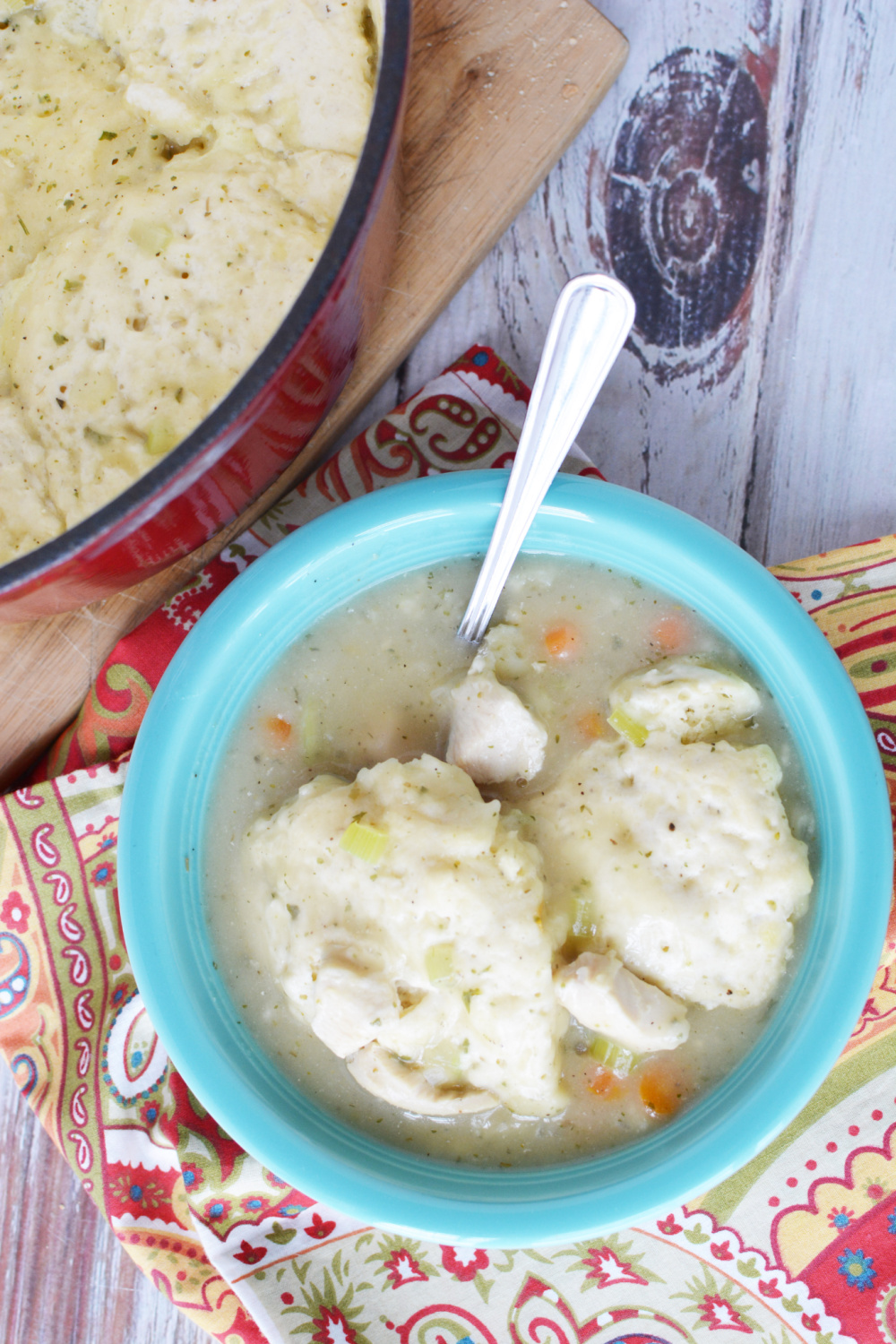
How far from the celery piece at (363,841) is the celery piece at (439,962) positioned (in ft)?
0.52

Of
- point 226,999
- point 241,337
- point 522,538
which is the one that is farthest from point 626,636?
point 226,999

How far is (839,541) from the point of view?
6.30ft

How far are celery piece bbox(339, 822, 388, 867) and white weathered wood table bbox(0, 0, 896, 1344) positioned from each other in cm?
82

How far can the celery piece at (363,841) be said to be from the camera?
1.50 meters

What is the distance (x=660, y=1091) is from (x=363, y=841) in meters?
0.61

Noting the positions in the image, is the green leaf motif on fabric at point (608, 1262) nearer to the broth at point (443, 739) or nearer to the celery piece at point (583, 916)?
the broth at point (443, 739)

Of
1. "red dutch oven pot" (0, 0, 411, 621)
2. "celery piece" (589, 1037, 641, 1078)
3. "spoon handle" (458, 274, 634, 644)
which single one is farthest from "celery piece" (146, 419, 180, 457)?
"celery piece" (589, 1037, 641, 1078)

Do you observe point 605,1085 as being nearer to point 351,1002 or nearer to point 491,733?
point 351,1002

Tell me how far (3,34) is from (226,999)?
158 cm

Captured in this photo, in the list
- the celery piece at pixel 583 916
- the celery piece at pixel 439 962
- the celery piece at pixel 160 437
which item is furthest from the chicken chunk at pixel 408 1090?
the celery piece at pixel 160 437

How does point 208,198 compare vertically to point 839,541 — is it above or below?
above

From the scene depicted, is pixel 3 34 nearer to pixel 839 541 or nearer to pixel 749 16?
pixel 749 16

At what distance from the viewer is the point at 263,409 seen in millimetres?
1279

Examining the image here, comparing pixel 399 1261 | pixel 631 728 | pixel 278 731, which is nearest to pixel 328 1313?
pixel 399 1261
